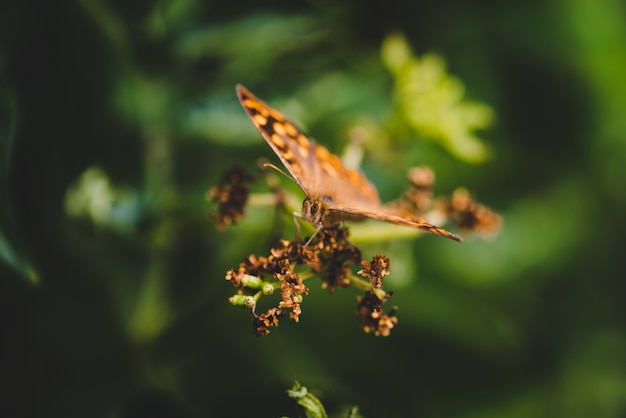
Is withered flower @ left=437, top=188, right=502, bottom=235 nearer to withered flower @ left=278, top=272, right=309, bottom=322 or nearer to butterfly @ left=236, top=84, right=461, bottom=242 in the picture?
butterfly @ left=236, top=84, right=461, bottom=242

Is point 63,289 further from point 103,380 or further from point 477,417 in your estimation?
point 477,417

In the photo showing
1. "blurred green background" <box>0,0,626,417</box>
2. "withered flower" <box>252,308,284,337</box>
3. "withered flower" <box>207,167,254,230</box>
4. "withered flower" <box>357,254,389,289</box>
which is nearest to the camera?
"withered flower" <box>252,308,284,337</box>

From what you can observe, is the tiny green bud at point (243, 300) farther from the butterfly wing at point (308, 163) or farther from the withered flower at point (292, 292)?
the butterfly wing at point (308, 163)

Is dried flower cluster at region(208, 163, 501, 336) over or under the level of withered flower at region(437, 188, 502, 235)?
under

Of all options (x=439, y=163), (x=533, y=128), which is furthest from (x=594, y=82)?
(x=439, y=163)

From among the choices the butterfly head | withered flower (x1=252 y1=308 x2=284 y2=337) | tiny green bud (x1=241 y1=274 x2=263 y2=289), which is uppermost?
the butterfly head

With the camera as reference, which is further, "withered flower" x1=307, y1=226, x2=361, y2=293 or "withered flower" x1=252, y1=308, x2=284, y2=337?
"withered flower" x1=307, y1=226, x2=361, y2=293

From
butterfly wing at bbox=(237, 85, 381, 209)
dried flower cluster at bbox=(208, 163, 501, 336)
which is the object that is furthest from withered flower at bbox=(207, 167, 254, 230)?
butterfly wing at bbox=(237, 85, 381, 209)

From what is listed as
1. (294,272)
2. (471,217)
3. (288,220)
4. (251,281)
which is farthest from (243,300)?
(471,217)
